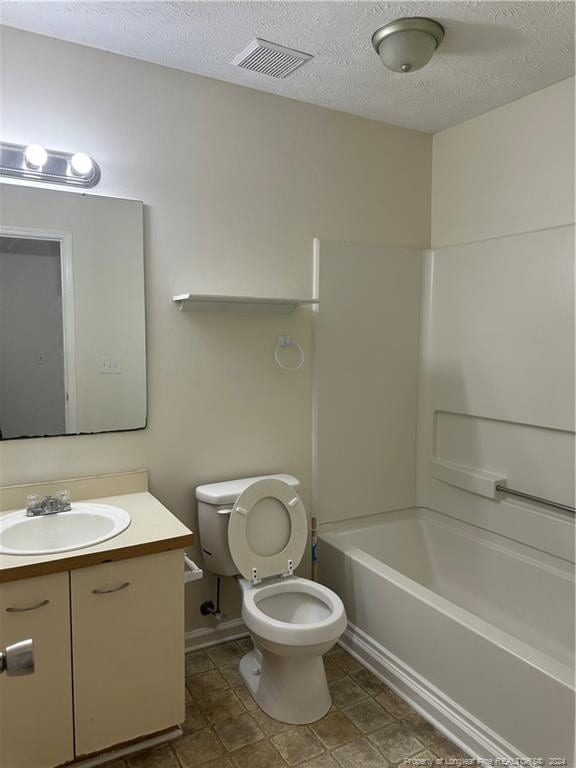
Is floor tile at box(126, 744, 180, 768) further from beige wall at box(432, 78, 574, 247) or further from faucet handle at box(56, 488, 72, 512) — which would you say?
beige wall at box(432, 78, 574, 247)

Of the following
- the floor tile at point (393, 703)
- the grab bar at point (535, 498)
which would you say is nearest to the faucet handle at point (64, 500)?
the floor tile at point (393, 703)

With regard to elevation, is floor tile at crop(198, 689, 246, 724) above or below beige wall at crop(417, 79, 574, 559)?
below

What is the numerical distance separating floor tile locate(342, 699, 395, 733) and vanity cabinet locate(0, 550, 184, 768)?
676 mm

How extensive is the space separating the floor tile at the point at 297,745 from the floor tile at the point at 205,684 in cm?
36

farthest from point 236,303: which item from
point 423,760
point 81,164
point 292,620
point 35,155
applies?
point 423,760

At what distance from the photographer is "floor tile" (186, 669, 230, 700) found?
2.27m

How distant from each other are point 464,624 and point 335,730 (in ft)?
2.05

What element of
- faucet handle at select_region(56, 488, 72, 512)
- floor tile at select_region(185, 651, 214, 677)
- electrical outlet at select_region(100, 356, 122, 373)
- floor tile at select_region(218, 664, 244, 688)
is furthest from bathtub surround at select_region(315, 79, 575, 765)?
faucet handle at select_region(56, 488, 72, 512)

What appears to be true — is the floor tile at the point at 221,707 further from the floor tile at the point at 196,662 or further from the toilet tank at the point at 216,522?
the toilet tank at the point at 216,522

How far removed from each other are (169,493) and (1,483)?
673mm

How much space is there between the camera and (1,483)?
2.07 meters

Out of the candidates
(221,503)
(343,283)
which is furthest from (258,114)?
(221,503)

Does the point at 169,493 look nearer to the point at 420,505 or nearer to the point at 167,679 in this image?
the point at 167,679

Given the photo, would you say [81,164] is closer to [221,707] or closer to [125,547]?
[125,547]
